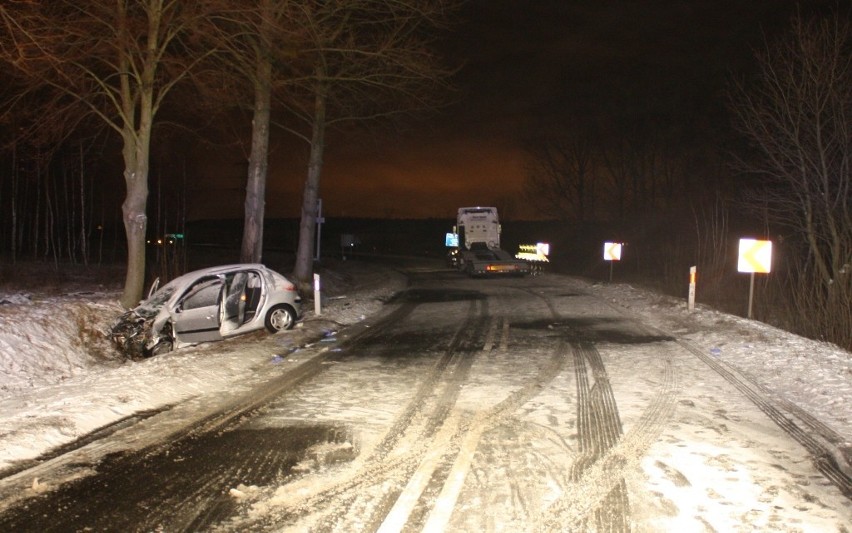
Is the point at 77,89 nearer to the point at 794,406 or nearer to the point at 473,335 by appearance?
the point at 473,335

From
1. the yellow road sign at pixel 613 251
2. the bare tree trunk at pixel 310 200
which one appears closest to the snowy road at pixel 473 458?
the bare tree trunk at pixel 310 200

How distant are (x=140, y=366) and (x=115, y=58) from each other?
27.6ft

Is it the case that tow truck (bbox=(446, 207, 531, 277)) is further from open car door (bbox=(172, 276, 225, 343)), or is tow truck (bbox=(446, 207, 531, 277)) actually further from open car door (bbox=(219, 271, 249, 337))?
open car door (bbox=(172, 276, 225, 343))

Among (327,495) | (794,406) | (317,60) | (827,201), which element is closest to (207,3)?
(317,60)

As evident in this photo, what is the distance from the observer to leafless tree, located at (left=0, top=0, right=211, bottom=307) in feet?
42.7

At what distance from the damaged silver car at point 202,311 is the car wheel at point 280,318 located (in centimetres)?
2

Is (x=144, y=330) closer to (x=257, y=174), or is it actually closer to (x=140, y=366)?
(x=140, y=366)

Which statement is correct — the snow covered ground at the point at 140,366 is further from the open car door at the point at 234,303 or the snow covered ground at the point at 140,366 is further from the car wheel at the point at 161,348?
the car wheel at the point at 161,348

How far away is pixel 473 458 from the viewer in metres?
5.88

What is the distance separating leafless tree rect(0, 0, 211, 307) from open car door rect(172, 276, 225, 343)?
332 centimetres

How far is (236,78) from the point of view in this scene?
17.6 metres

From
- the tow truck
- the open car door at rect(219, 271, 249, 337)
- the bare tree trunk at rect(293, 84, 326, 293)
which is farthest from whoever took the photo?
the tow truck

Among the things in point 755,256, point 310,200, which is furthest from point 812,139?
point 310,200

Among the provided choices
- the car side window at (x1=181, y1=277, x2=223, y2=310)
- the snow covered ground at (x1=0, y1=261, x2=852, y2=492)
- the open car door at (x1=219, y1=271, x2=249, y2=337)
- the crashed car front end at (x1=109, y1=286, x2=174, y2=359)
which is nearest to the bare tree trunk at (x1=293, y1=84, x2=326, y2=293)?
the snow covered ground at (x1=0, y1=261, x2=852, y2=492)
